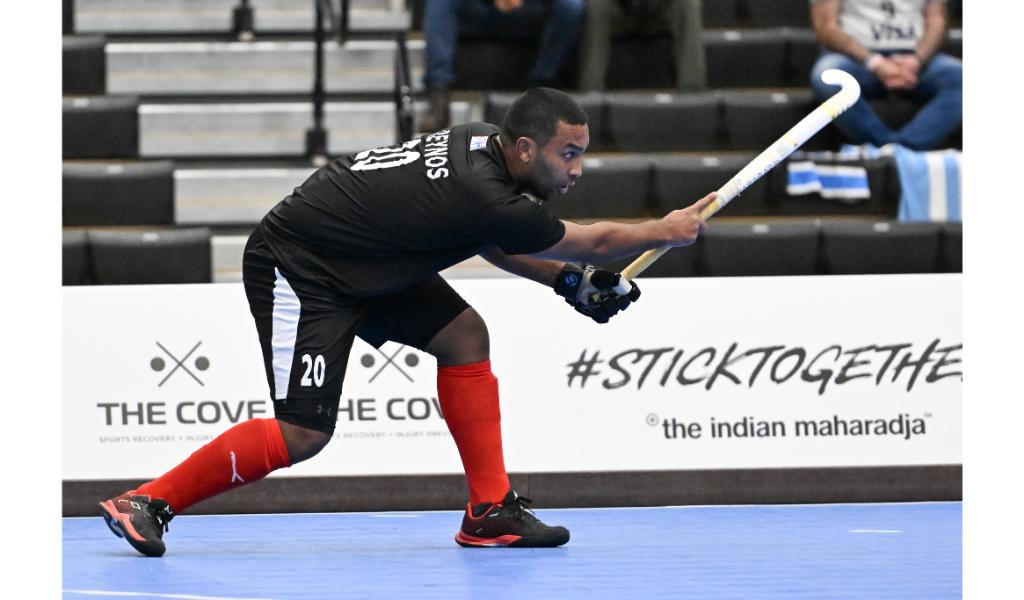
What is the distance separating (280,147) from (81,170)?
4.30 ft

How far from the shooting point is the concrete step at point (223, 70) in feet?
29.7

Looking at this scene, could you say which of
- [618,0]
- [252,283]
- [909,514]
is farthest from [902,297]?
[618,0]

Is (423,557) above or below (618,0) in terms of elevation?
below

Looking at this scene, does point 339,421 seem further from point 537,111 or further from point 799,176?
point 799,176

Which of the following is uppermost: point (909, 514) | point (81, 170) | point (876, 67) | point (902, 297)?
point (876, 67)

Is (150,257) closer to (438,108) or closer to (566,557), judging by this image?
(438,108)

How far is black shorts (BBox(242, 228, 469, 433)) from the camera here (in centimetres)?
466

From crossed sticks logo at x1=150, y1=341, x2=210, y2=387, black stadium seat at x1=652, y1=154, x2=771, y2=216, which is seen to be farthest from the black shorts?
black stadium seat at x1=652, y1=154, x2=771, y2=216

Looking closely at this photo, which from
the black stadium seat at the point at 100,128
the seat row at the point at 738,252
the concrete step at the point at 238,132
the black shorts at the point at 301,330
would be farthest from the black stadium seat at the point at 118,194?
the black shorts at the point at 301,330

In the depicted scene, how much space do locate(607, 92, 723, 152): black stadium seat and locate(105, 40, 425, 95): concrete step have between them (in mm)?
1350

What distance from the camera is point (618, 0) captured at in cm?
889

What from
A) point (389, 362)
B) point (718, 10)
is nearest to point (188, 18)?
point (718, 10)

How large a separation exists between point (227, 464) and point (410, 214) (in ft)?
3.19

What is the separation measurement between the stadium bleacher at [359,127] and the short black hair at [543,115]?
303cm
